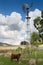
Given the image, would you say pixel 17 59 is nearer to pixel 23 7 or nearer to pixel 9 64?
pixel 9 64

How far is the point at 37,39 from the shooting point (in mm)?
63719

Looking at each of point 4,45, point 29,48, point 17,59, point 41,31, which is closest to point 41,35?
point 41,31

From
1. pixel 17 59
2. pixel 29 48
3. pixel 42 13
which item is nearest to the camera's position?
pixel 17 59

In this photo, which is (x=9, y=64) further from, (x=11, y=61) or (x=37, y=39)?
(x=37, y=39)

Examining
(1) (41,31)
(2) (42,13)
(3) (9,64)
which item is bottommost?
(3) (9,64)

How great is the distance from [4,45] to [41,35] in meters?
19.4

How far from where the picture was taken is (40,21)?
61.9 m

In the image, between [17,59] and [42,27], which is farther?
[42,27]

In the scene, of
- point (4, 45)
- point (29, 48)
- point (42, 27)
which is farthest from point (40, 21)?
point (29, 48)

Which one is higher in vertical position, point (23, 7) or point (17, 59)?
point (23, 7)

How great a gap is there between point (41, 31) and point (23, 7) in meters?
29.7

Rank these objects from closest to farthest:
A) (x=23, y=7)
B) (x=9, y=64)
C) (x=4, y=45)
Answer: (x=9, y=64) → (x=23, y=7) → (x=4, y=45)

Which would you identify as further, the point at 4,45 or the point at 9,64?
the point at 4,45

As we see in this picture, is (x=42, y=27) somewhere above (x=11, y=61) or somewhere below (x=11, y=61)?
above
